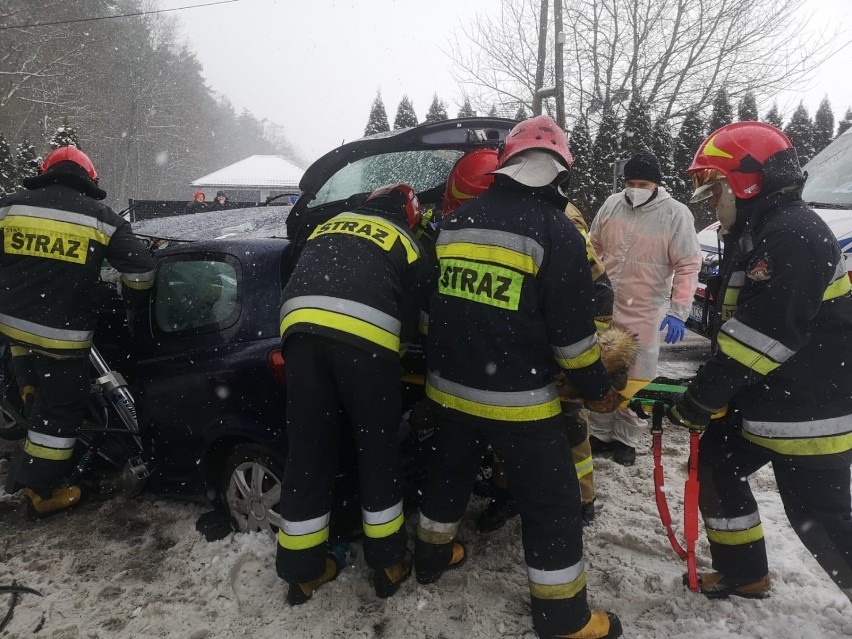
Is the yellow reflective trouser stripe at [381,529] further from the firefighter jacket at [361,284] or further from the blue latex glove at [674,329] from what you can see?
the blue latex glove at [674,329]

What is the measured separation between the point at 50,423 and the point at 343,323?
2116 mm

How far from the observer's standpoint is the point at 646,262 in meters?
3.39

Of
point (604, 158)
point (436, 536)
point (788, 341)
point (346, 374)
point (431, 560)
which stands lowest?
point (431, 560)

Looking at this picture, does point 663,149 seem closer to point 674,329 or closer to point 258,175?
point 674,329

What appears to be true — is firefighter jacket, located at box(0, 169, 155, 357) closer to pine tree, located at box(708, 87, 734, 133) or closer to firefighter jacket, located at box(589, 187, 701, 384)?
firefighter jacket, located at box(589, 187, 701, 384)

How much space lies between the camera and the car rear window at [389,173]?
10.4 ft

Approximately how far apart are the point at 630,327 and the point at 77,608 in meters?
3.28

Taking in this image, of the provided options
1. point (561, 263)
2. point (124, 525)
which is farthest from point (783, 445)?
point (124, 525)

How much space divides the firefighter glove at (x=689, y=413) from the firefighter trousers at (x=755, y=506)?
0.24 m

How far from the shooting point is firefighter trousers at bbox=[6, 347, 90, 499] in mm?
3027

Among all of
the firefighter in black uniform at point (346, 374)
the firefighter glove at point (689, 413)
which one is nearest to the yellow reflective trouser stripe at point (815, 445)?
the firefighter glove at point (689, 413)

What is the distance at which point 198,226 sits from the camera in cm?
420

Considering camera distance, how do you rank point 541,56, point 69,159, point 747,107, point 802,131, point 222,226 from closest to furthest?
point 69,159, point 222,226, point 541,56, point 747,107, point 802,131

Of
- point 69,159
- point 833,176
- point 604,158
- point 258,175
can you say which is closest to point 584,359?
point 69,159
